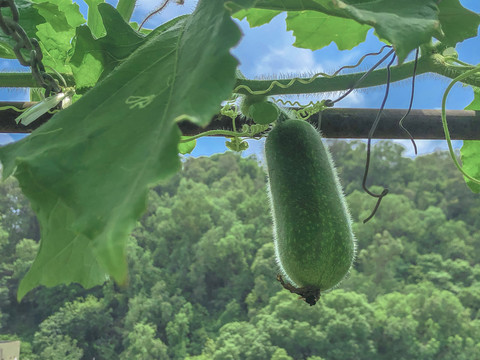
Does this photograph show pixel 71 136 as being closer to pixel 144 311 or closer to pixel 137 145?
pixel 137 145

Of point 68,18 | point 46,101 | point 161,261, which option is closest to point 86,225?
point 46,101

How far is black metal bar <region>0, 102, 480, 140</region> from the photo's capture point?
64cm

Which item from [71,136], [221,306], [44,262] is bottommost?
[221,306]

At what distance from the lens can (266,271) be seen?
19203 millimetres

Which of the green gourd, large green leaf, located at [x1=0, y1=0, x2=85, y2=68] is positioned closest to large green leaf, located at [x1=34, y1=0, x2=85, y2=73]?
large green leaf, located at [x1=0, y1=0, x2=85, y2=68]

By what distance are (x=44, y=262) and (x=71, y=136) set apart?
0.12 m

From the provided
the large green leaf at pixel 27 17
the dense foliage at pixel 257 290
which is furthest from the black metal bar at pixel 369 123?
the dense foliage at pixel 257 290

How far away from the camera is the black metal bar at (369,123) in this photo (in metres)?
0.64

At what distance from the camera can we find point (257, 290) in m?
18.9

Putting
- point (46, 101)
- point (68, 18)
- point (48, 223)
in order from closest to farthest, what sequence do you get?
point (48, 223), point (46, 101), point (68, 18)

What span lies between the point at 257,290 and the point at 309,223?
18.8 metres

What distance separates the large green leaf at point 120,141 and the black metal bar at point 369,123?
273 millimetres

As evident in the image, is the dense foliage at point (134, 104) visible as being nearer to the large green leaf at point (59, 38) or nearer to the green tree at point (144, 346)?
the large green leaf at point (59, 38)

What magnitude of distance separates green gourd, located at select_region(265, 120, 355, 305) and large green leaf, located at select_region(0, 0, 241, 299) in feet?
0.69
